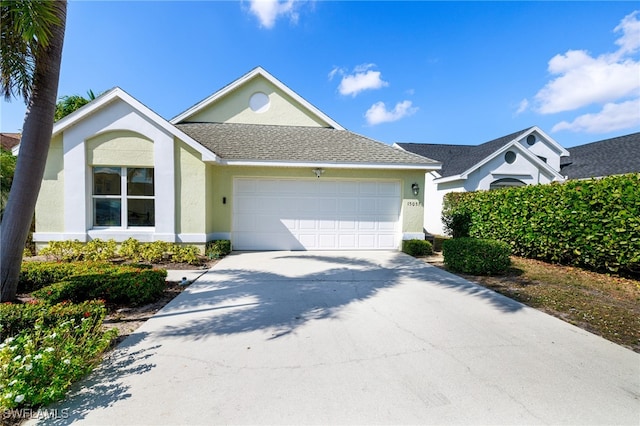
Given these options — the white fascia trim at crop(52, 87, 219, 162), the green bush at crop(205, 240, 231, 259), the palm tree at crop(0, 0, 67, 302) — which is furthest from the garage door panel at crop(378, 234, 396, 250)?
the palm tree at crop(0, 0, 67, 302)

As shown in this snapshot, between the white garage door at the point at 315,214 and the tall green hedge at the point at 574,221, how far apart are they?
3606 mm

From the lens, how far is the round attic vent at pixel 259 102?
12684 millimetres

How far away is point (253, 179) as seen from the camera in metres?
9.83

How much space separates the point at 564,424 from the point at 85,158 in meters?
11.5

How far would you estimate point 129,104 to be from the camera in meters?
8.14

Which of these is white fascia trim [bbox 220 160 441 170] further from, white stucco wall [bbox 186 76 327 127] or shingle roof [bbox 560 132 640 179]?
shingle roof [bbox 560 132 640 179]

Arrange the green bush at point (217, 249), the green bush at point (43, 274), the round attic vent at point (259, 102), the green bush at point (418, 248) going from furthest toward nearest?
the round attic vent at point (259, 102) < the green bush at point (418, 248) < the green bush at point (217, 249) < the green bush at point (43, 274)

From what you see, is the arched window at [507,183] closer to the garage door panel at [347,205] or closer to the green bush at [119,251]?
the garage door panel at [347,205]

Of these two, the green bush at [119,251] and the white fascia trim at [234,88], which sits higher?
the white fascia trim at [234,88]

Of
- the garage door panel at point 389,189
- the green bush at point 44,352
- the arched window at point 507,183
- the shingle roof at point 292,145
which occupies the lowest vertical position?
the green bush at point 44,352

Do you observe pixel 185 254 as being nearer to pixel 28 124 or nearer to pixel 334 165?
pixel 28 124

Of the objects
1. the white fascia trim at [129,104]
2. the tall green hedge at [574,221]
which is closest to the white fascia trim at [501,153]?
the tall green hedge at [574,221]

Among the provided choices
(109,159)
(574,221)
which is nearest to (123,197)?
(109,159)

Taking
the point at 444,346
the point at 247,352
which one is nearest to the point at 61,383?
the point at 247,352
